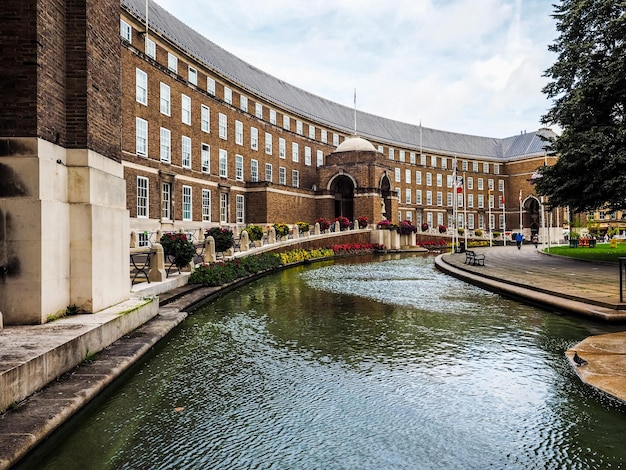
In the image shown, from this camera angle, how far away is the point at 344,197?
163ft

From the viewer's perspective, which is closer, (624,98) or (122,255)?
(122,255)

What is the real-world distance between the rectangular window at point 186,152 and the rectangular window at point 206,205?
2.39 m

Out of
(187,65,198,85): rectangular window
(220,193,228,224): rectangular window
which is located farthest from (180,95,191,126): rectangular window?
(220,193,228,224): rectangular window

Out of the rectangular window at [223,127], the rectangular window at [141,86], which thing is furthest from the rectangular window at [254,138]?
the rectangular window at [141,86]

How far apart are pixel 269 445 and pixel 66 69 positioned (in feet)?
22.7

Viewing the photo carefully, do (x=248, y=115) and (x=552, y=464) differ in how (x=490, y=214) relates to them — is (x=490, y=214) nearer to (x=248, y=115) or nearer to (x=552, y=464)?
(x=248, y=115)

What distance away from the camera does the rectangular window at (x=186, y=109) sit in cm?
3033

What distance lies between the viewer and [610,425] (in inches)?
168

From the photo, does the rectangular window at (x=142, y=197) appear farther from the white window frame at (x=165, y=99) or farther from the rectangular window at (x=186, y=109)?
the rectangular window at (x=186, y=109)

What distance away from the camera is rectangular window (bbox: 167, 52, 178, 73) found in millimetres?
29419

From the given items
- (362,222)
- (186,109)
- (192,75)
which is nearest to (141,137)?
(186,109)

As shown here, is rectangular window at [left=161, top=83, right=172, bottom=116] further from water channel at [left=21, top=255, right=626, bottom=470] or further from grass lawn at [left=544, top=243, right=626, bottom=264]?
grass lawn at [left=544, top=243, right=626, bottom=264]

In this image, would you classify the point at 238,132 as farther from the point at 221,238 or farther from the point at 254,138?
the point at 221,238

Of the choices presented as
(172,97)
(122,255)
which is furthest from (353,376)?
(172,97)
